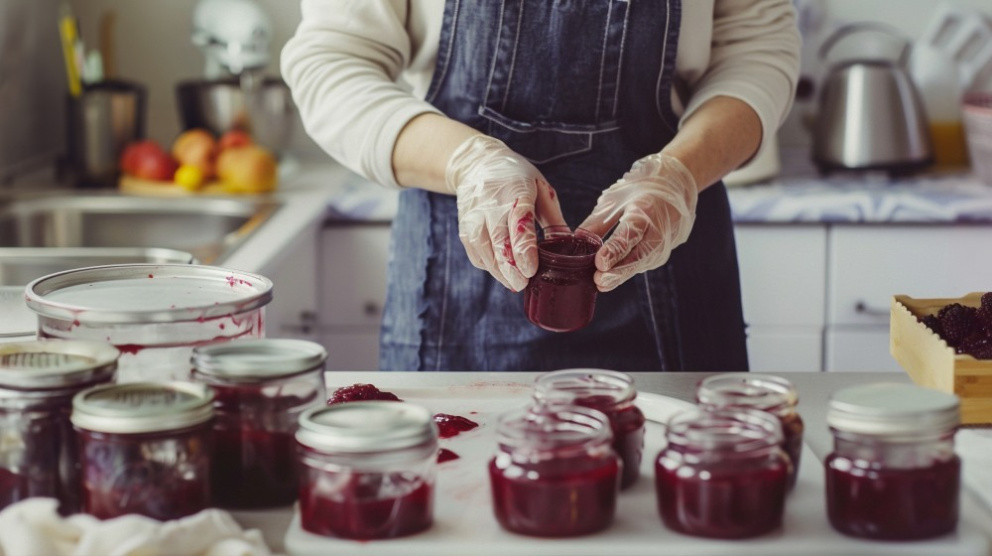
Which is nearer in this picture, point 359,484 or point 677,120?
point 359,484

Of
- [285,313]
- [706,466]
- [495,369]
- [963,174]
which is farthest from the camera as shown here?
[963,174]

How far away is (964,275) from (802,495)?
1.68 meters

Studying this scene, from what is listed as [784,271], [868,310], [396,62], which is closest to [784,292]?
[784,271]

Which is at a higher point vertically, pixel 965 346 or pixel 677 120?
pixel 677 120

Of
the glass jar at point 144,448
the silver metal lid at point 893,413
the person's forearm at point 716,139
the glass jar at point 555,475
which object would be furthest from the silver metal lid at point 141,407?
the person's forearm at point 716,139

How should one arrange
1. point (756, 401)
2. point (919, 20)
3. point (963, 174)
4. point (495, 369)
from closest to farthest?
point (756, 401)
point (495, 369)
point (963, 174)
point (919, 20)

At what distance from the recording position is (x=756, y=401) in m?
0.96

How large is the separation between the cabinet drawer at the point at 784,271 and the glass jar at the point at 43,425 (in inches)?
69.8

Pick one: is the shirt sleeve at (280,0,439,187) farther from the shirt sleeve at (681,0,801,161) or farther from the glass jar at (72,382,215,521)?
the glass jar at (72,382,215,521)

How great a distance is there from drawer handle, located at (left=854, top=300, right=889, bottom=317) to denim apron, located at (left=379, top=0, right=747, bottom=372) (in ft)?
3.11

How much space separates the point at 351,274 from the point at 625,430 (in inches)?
64.1

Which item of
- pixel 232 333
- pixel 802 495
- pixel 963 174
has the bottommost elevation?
pixel 802 495

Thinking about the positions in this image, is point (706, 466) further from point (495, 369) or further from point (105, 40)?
point (105, 40)

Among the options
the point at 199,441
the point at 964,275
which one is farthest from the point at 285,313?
the point at 199,441
